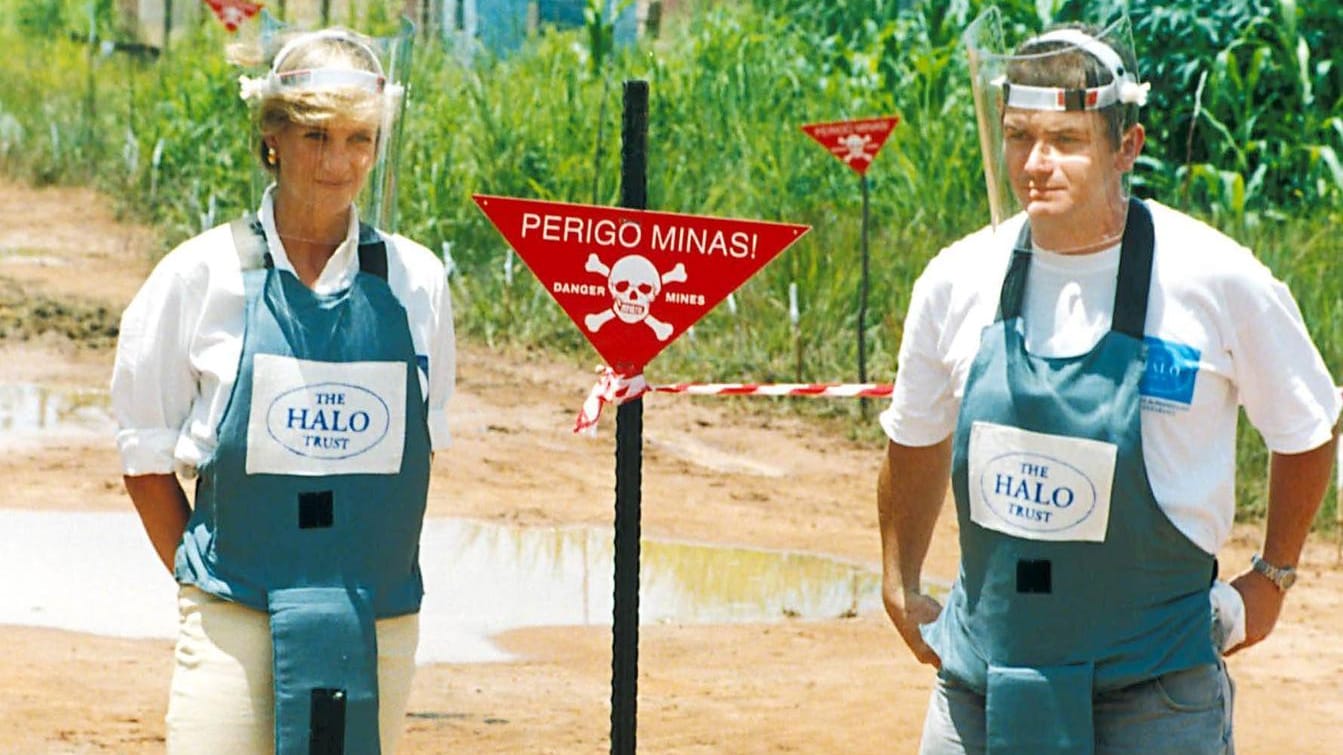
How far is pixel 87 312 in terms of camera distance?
15.4 m

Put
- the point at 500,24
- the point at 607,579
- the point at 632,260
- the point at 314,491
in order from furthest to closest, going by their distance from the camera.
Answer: the point at 500,24
the point at 607,579
the point at 632,260
the point at 314,491

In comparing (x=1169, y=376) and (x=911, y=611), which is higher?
(x=1169, y=376)

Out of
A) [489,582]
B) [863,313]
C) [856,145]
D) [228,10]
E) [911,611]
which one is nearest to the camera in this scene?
[911,611]

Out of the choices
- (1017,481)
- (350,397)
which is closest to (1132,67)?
(1017,481)

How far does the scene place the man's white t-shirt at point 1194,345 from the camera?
3.66 meters

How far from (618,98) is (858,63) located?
195cm

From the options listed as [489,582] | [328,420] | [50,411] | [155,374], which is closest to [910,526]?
[328,420]

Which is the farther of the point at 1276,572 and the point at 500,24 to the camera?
the point at 500,24

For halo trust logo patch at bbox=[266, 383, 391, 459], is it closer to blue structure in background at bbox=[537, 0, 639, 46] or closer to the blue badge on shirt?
the blue badge on shirt

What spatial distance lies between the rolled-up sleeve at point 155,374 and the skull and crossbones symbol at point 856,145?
364 inches

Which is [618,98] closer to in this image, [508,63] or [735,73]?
[735,73]

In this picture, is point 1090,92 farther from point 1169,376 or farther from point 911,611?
point 911,611

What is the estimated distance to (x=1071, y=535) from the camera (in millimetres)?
3674

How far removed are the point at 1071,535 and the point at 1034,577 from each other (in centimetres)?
9
